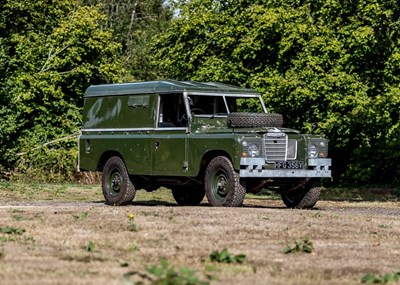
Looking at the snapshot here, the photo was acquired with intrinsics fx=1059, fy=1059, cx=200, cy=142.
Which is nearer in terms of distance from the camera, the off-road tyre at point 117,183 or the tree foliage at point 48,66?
the off-road tyre at point 117,183

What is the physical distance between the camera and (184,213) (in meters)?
16.5

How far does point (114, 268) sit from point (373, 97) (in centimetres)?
3147

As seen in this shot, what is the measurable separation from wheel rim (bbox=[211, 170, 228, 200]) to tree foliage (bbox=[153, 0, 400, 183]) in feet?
56.9

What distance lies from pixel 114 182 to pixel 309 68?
20.2 meters

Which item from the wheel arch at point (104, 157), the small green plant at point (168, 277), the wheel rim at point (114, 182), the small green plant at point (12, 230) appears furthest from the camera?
the wheel arch at point (104, 157)

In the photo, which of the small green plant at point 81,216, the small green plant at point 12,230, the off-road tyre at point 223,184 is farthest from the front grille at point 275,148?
the small green plant at point 12,230

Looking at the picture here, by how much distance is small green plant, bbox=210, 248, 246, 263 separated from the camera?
10.5m

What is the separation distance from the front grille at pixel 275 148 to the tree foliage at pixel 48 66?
24154mm

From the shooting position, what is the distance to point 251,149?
1912cm

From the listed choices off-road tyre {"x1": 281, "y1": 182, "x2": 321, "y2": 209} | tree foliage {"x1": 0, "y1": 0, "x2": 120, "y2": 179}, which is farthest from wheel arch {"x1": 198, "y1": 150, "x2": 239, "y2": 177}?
tree foliage {"x1": 0, "y1": 0, "x2": 120, "y2": 179}

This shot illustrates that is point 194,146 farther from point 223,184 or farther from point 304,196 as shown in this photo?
point 304,196

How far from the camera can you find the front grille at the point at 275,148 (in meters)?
19.5

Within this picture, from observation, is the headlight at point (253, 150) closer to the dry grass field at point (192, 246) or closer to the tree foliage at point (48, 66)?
the dry grass field at point (192, 246)

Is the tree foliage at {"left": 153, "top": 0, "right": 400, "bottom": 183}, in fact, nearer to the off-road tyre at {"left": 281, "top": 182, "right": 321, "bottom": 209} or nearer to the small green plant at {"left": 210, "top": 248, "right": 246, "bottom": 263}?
the off-road tyre at {"left": 281, "top": 182, "right": 321, "bottom": 209}
